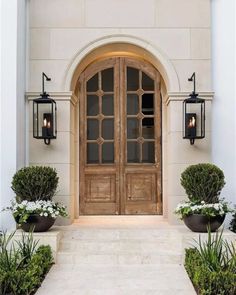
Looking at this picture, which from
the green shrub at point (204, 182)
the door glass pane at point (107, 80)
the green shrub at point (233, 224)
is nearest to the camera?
the green shrub at point (204, 182)

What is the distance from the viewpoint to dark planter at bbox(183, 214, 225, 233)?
657cm

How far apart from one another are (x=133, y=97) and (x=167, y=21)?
167cm

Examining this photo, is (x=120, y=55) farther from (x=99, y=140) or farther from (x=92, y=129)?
(x=99, y=140)

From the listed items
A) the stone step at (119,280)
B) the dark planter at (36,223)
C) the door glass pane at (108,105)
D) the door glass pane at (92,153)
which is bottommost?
the stone step at (119,280)

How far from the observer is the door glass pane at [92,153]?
29.6 ft

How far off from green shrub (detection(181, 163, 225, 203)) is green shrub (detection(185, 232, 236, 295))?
2.69ft

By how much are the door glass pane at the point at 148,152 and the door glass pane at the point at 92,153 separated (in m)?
0.94

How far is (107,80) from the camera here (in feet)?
29.8

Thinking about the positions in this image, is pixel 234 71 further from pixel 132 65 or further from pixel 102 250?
pixel 102 250

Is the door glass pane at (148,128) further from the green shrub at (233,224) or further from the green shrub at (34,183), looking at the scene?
the green shrub at (34,183)

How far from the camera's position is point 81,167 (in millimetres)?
9008

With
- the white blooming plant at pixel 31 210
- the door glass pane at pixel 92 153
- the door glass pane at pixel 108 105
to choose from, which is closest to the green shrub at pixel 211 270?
the white blooming plant at pixel 31 210

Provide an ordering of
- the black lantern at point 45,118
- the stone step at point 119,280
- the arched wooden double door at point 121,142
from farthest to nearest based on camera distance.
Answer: the arched wooden double door at point 121,142 → the black lantern at point 45,118 → the stone step at point 119,280

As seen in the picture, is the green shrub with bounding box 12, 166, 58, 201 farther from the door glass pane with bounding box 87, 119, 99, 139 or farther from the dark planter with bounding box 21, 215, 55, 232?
the door glass pane with bounding box 87, 119, 99, 139
